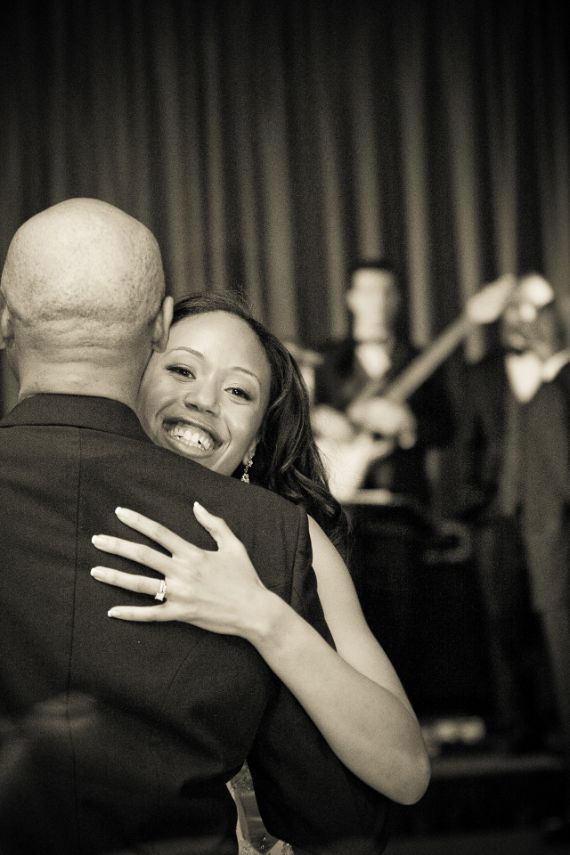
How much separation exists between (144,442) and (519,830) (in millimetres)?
2840

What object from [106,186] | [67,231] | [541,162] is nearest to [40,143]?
[106,186]

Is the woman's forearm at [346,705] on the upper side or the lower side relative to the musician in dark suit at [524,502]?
upper

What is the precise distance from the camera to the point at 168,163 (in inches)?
240

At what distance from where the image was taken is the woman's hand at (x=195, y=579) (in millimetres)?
1157

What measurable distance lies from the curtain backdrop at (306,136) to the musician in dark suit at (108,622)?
15.4ft

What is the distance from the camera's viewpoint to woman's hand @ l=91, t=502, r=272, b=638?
1.16 meters

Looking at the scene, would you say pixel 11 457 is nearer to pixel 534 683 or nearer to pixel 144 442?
pixel 144 442

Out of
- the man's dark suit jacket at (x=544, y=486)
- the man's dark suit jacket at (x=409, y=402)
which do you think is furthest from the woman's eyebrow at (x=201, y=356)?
the man's dark suit jacket at (x=409, y=402)

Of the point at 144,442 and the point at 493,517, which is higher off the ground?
the point at 144,442

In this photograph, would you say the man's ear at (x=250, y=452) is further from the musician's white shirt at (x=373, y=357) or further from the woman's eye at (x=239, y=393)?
the musician's white shirt at (x=373, y=357)

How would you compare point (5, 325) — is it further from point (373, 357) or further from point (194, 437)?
point (373, 357)

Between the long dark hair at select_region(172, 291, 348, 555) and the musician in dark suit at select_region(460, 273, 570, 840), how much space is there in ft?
6.97

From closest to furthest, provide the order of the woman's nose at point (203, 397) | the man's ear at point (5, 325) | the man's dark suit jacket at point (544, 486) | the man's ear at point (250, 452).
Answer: the man's ear at point (5, 325) → the woman's nose at point (203, 397) → the man's ear at point (250, 452) → the man's dark suit jacket at point (544, 486)

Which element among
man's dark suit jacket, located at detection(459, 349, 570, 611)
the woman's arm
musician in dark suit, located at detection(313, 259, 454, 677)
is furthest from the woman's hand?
musician in dark suit, located at detection(313, 259, 454, 677)
